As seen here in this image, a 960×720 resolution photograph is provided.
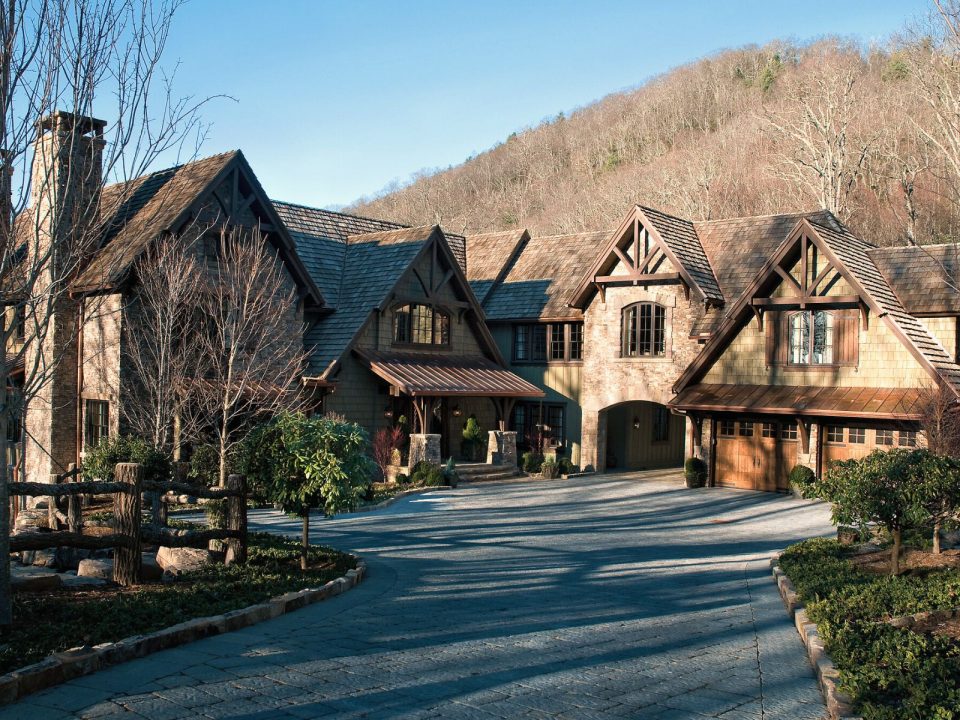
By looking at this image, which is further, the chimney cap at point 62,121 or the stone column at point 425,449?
the stone column at point 425,449

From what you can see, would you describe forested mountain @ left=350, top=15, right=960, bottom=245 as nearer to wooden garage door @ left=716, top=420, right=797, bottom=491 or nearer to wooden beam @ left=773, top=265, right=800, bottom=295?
wooden beam @ left=773, top=265, right=800, bottom=295

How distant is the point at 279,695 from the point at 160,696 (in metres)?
0.98

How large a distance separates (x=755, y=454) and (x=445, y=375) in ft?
32.5

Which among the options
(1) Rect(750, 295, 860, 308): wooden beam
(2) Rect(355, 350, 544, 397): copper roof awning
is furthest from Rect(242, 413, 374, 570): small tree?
(1) Rect(750, 295, 860, 308): wooden beam

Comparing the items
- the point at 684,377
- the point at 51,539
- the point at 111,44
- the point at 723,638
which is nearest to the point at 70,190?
the point at 111,44

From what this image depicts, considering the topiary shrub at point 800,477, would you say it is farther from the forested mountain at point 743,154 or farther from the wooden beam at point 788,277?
the forested mountain at point 743,154

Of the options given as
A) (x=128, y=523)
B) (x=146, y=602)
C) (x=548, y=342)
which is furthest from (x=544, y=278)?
(x=146, y=602)

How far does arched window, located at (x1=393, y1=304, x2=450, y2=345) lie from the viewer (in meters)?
30.1

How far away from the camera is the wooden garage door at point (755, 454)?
26.6m

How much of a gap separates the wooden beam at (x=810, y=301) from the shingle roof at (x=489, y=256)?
1223cm

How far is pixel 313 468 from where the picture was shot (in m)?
13.0

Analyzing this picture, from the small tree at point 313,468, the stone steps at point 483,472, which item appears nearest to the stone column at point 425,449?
the stone steps at point 483,472

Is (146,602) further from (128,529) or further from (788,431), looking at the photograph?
(788,431)

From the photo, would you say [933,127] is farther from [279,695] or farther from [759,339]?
[279,695]
